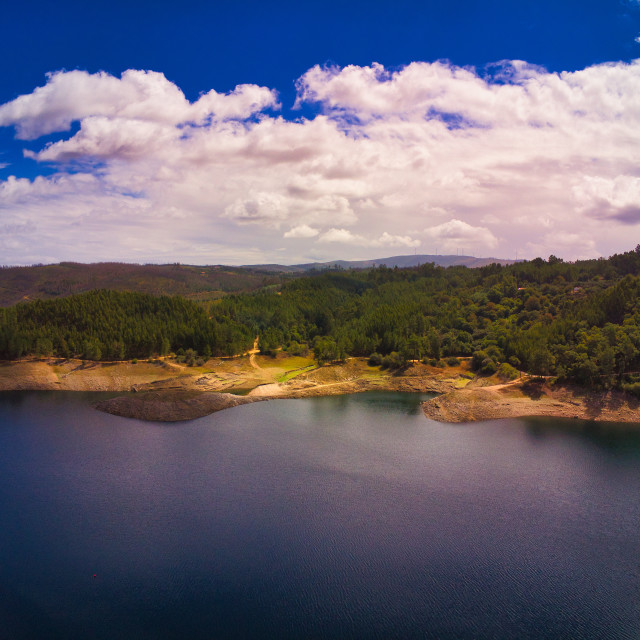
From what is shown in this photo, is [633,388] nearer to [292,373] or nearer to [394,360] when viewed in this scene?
[394,360]

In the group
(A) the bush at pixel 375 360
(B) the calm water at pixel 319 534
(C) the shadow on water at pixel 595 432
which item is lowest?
(B) the calm water at pixel 319 534

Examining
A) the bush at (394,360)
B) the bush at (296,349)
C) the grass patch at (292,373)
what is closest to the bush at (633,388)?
the bush at (394,360)

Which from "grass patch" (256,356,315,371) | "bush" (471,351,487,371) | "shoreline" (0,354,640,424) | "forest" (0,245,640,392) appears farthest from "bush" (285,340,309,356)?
"bush" (471,351,487,371)

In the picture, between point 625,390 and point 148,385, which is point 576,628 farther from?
point 148,385

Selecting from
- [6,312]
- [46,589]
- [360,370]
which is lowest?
[46,589]

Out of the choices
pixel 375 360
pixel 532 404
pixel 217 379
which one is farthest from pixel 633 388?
pixel 217 379

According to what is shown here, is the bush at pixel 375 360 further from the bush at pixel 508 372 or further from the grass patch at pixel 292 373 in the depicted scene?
the bush at pixel 508 372

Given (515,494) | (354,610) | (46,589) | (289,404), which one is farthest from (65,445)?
(515,494)
